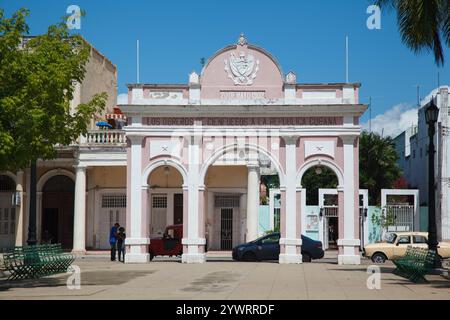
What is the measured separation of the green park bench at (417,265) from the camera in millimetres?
20875

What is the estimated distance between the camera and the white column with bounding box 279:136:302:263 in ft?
99.2

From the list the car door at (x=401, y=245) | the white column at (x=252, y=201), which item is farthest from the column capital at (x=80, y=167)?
the car door at (x=401, y=245)

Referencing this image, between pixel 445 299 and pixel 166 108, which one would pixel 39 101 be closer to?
pixel 166 108

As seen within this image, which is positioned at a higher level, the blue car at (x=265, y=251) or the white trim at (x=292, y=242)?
the white trim at (x=292, y=242)

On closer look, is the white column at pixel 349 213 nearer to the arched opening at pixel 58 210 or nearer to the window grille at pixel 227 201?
the window grille at pixel 227 201

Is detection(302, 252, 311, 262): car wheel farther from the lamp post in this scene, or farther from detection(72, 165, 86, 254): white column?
detection(72, 165, 86, 254): white column

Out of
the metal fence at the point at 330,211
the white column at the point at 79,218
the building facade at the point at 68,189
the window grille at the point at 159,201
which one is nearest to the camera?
the white column at the point at 79,218

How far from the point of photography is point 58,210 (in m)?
42.0

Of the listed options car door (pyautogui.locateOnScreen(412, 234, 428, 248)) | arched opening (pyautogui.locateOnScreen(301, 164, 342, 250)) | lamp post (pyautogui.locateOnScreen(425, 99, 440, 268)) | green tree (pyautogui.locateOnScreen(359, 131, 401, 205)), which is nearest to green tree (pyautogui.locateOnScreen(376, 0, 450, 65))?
lamp post (pyautogui.locateOnScreen(425, 99, 440, 268))

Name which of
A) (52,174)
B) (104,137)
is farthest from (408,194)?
(52,174)

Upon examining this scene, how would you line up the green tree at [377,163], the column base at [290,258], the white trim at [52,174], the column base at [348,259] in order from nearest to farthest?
the column base at [348,259] < the column base at [290,258] < the white trim at [52,174] < the green tree at [377,163]

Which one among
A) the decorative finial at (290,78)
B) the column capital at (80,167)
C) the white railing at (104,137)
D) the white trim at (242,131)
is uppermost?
the decorative finial at (290,78)

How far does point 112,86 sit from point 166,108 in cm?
1968

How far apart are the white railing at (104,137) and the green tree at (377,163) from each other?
1854 centimetres
